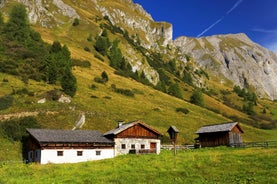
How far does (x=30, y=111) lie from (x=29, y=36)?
55.5 meters

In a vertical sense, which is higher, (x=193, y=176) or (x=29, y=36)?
(x=29, y=36)

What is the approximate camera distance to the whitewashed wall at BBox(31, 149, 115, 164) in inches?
1793

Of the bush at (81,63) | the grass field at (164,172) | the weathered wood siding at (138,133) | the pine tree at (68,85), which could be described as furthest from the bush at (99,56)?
the grass field at (164,172)

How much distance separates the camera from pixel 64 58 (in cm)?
9844

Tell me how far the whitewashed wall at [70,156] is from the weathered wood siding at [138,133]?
3.52m

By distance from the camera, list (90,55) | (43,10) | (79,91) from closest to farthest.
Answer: (79,91) < (90,55) < (43,10)

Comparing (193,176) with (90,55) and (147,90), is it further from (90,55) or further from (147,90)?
(90,55)

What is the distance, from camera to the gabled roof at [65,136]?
154 feet

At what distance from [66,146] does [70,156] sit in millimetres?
1531

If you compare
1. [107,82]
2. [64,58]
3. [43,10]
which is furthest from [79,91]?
[43,10]

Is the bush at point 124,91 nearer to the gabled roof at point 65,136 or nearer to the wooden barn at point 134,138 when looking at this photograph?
the wooden barn at point 134,138

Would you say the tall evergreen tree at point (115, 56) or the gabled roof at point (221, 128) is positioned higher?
the tall evergreen tree at point (115, 56)

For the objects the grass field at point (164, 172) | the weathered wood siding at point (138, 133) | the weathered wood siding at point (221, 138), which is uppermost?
the weathered wood siding at point (138, 133)

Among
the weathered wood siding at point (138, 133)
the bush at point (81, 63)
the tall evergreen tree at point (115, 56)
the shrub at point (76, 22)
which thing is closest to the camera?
the weathered wood siding at point (138, 133)
